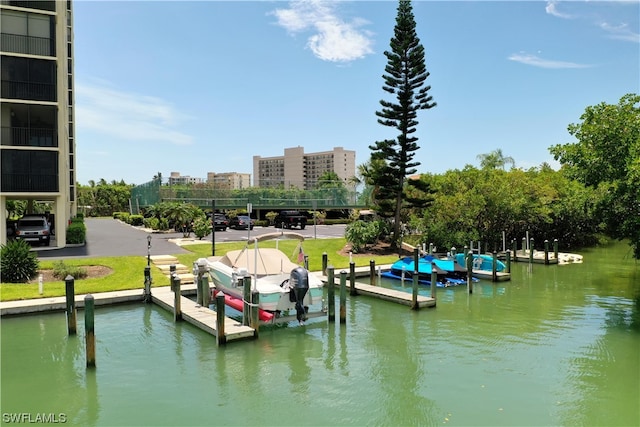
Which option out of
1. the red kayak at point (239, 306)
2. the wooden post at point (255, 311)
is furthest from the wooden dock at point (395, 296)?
the wooden post at point (255, 311)

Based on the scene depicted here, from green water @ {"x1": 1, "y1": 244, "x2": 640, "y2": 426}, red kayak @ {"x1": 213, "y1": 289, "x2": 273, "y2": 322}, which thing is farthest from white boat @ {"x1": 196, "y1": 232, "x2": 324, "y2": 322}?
green water @ {"x1": 1, "y1": 244, "x2": 640, "y2": 426}

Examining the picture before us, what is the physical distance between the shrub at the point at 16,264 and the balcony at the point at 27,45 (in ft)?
40.0

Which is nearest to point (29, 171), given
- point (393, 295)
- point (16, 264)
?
point (16, 264)

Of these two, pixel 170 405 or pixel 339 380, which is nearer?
pixel 170 405

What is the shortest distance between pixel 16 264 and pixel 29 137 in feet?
34.2

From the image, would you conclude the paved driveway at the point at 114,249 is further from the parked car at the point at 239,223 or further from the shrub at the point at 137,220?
the shrub at the point at 137,220

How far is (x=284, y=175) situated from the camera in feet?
557

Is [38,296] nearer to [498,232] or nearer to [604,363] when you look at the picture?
[604,363]

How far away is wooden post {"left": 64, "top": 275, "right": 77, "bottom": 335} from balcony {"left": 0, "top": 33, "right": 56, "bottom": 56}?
17780mm

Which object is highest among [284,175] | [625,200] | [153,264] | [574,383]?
[284,175]

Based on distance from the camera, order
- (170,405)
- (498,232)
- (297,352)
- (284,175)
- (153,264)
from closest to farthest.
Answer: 1. (170,405)
2. (297,352)
3. (153,264)
4. (498,232)
5. (284,175)

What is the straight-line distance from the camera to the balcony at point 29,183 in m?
23.7

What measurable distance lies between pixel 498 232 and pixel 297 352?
22.7m

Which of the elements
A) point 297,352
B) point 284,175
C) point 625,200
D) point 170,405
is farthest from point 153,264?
point 284,175
